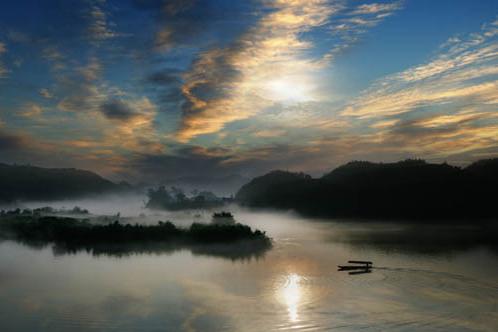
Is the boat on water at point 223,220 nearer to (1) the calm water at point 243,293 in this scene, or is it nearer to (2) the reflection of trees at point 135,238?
(2) the reflection of trees at point 135,238

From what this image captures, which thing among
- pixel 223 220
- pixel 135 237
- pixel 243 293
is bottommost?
pixel 243 293

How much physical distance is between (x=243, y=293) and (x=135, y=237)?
30.9 m

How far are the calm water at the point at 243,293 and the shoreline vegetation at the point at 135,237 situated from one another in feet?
19.1

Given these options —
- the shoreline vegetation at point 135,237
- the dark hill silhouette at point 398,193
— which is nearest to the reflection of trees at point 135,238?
the shoreline vegetation at point 135,237

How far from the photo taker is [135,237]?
55656 mm

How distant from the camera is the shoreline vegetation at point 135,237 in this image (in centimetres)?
5316

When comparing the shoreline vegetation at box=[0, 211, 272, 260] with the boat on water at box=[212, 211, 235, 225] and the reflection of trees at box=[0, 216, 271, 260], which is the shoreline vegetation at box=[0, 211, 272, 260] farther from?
the boat on water at box=[212, 211, 235, 225]

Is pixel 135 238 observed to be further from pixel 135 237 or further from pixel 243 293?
pixel 243 293

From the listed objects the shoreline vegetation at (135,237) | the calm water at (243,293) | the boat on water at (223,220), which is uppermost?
the boat on water at (223,220)

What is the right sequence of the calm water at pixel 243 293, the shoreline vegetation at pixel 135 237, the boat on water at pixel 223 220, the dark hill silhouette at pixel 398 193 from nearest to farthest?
1. the calm water at pixel 243 293
2. the shoreline vegetation at pixel 135 237
3. the boat on water at pixel 223 220
4. the dark hill silhouette at pixel 398 193

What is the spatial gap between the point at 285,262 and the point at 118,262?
58.3 ft

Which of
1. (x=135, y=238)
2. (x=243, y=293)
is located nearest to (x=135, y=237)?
(x=135, y=238)

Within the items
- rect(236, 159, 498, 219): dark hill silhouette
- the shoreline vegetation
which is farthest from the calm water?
rect(236, 159, 498, 219): dark hill silhouette

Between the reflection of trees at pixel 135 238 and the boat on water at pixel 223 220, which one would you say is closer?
the reflection of trees at pixel 135 238
